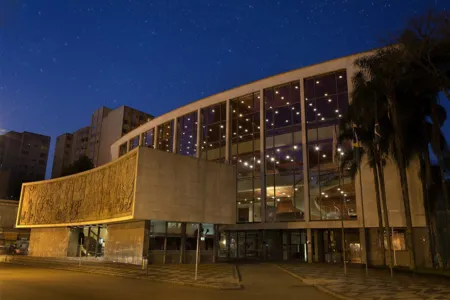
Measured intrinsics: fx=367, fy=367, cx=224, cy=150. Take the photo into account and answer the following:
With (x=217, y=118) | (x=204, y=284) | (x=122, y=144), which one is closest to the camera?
(x=204, y=284)

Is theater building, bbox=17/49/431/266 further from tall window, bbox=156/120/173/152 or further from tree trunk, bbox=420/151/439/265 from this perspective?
tall window, bbox=156/120/173/152

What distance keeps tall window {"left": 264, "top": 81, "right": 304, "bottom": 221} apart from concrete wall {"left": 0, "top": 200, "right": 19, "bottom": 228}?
38.3 m

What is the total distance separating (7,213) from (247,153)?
36.6 metres

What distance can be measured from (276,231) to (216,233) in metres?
10.5

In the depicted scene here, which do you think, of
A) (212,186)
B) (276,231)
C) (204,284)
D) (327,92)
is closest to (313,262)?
(276,231)

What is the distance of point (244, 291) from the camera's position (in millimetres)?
15570

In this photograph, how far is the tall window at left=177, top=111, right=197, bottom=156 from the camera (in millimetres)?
47000

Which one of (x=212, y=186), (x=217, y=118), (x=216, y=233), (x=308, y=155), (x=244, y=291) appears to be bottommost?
(x=244, y=291)

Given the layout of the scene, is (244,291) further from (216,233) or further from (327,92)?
(327,92)

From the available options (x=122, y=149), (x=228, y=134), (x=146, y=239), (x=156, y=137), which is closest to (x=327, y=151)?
(x=228, y=134)

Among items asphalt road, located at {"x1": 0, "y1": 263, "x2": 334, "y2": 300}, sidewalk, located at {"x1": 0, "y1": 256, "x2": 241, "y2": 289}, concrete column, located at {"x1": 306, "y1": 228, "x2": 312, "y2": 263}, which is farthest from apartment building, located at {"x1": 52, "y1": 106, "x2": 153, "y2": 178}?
asphalt road, located at {"x1": 0, "y1": 263, "x2": 334, "y2": 300}

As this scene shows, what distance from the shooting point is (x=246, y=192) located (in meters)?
40.1

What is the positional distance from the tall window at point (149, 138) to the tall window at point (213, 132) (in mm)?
10892

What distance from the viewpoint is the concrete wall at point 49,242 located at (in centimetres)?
3789
